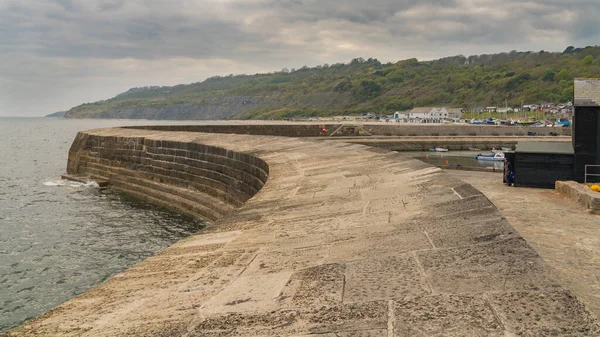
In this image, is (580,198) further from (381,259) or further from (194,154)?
(194,154)

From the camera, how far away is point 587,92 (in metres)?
17.4

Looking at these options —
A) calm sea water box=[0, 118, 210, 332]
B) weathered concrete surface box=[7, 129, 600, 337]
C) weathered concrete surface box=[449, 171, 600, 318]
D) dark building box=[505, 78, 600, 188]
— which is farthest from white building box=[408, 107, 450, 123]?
weathered concrete surface box=[7, 129, 600, 337]

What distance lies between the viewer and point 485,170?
84.1 ft

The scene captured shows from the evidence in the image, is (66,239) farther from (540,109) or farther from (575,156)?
(540,109)

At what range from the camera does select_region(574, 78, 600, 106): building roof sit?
17.1 metres

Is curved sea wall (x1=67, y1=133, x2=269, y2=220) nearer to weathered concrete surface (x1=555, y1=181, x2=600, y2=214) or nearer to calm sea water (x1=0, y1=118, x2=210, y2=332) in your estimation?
calm sea water (x1=0, y1=118, x2=210, y2=332)

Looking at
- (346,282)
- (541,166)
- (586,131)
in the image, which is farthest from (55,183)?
(346,282)

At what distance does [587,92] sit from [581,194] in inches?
238

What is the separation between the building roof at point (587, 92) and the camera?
1709cm

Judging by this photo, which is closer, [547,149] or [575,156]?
[575,156]

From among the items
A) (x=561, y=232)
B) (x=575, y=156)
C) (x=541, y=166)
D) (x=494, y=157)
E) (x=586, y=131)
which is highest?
(x=586, y=131)

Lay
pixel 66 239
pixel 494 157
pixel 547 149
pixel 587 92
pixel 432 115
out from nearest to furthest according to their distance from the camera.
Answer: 1. pixel 66 239
2. pixel 587 92
3. pixel 547 149
4. pixel 494 157
5. pixel 432 115

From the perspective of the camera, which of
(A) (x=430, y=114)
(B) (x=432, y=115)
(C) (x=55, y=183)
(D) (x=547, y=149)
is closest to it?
(D) (x=547, y=149)

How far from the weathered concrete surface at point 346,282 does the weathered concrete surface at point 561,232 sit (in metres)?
1.94
